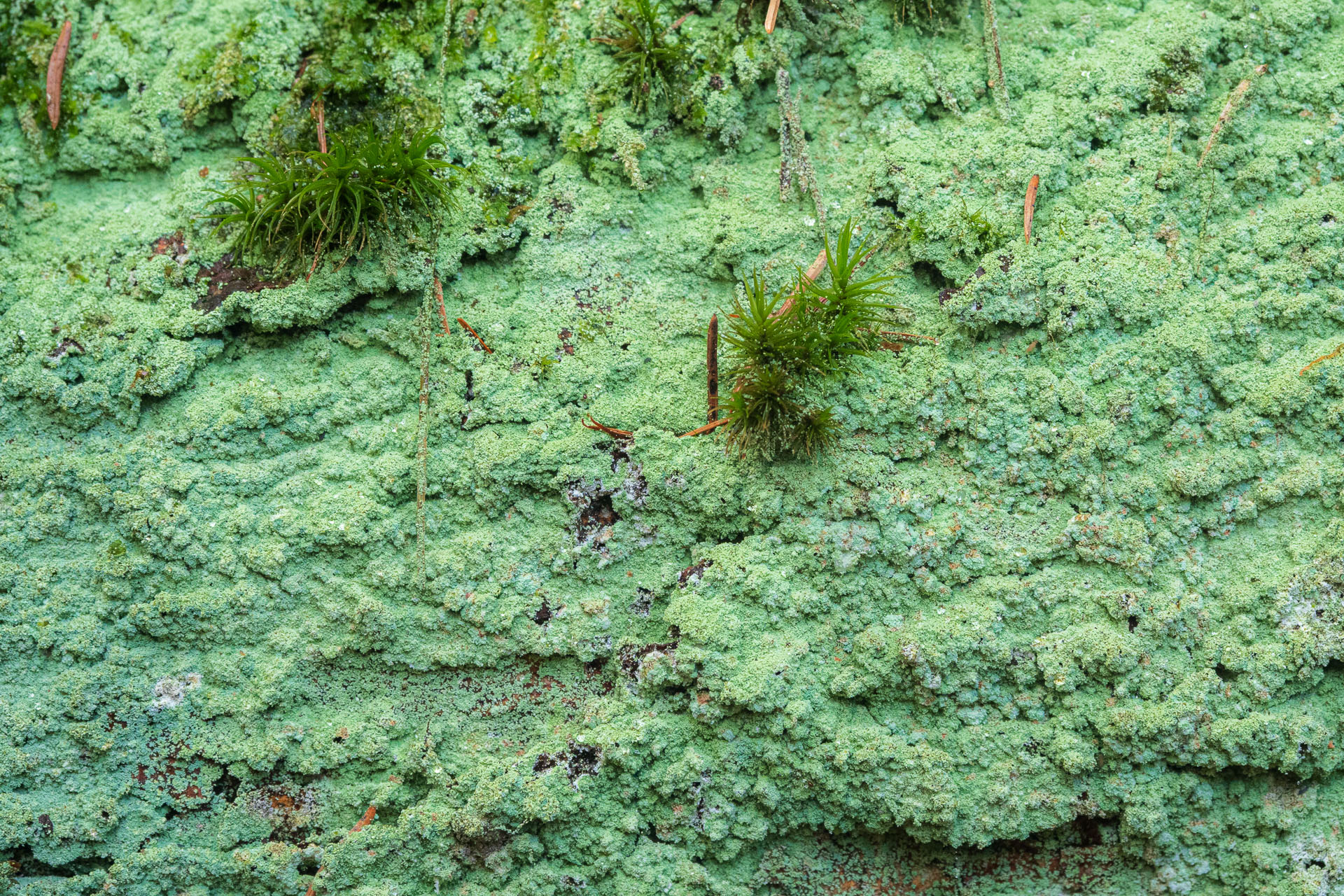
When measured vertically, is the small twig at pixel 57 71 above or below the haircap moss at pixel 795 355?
above

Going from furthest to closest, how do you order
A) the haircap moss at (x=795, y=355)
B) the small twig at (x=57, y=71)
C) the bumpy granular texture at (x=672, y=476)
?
the small twig at (x=57, y=71) → the haircap moss at (x=795, y=355) → the bumpy granular texture at (x=672, y=476)

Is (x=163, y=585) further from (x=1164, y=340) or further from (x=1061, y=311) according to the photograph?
(x=1164, y=340)

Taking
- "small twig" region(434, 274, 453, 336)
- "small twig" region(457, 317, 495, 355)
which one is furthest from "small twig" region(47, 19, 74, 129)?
"small twig" region(457, 317, 495, 355)

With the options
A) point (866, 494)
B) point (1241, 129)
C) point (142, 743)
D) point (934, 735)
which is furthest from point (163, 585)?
point (1241, 129)

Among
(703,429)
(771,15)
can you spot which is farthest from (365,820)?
(771,15)

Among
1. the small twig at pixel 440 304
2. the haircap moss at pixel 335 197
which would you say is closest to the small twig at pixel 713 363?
the small twig at pixel 440 304

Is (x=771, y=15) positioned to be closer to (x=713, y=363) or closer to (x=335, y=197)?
(x=713, y=363)

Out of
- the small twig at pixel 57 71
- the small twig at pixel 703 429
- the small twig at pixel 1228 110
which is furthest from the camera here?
the small twig at pixel 57 71

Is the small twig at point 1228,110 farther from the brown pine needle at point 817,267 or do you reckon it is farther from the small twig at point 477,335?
the small twig at point 477,335

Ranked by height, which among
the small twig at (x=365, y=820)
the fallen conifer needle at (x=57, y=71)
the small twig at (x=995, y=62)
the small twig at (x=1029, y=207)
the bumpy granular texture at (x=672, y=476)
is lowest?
the small twig at (x=365, y=820)

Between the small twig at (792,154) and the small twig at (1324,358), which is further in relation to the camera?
the small twig at (792,154)
